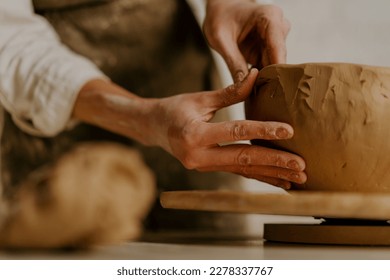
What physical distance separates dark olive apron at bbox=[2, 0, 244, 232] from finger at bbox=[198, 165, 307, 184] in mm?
420

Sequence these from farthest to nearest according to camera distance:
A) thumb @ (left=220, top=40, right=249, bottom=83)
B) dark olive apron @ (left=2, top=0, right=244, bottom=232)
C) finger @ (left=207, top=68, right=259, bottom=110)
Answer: dark olive apron @ (left=2, top=0, right=244, bottom=232), thumb @ (left=220, top=40, right=249, bottom=83), finger @ (left=207, top=68, right=259, bottom=110)

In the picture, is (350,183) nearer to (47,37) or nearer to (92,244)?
(92,244)

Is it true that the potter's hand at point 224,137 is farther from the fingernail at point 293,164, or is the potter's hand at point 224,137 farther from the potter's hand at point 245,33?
the potter's hand at point 245,33

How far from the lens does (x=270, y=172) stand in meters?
0.71

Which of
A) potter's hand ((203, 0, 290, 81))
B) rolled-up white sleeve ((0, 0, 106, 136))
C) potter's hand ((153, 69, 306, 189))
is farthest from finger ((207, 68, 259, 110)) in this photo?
rolled-up white sleeve ((0, 0, 106, 136))

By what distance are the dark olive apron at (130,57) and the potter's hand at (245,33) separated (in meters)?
0.14

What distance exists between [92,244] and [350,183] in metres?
0.32

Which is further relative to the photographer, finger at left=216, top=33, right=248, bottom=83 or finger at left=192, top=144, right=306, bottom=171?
finger at left=216, top=33, right=248, bottom=83

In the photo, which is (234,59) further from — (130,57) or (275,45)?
(130,57)

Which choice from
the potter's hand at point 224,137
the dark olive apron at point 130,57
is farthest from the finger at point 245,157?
the dark olive apron at point 130,57

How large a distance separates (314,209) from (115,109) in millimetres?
435

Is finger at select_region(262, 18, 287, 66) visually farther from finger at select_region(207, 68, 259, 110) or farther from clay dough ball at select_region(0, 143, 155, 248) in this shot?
clay dough ball at select_region(0, 143, 155, 248)

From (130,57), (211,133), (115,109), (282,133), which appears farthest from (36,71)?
(282,133)

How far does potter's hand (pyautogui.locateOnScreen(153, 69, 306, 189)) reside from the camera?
672 mm
